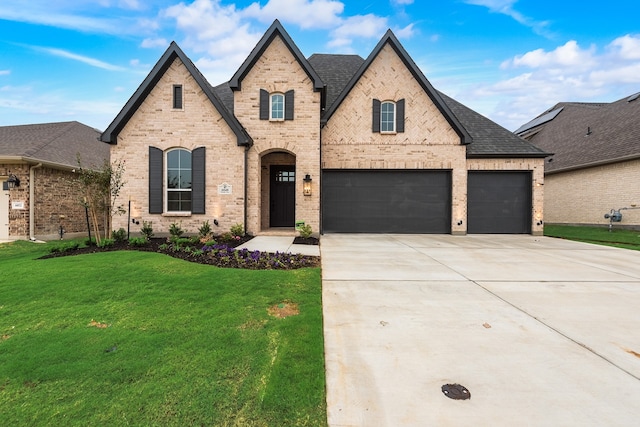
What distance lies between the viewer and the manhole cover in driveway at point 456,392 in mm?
2019

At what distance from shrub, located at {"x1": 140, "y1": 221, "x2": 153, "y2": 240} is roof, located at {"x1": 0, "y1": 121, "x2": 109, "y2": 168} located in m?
2.57

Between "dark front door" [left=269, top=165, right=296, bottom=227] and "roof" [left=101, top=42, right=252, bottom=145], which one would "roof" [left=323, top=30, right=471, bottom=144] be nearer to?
"dark front door" [left=269, top=165, right=296, bottom=227]

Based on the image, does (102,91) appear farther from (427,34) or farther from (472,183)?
(472,183)

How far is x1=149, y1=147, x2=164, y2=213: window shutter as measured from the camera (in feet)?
33.8

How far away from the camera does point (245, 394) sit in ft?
6.52

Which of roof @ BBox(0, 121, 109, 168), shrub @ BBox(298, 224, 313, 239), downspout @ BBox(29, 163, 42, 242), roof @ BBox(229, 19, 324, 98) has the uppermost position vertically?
roof @ BBox(229, 19, 324, 98)

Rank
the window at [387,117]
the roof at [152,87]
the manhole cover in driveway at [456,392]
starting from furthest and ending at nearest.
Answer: the window at [387,117], the roof at [152,87], the manhole cover in driveway at [456,392]

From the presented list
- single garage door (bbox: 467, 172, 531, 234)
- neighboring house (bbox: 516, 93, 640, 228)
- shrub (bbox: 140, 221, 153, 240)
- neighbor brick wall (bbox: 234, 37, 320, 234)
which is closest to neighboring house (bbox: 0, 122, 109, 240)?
shrub (bbox: 140, 221, 153, 240)

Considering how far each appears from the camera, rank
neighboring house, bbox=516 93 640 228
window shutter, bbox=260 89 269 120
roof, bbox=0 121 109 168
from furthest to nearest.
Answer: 1. neighboring house, bbox=516 93 640 228
2. window shutter, bbox=260 89 269 120
3. roof, bbox=0 121 109 168

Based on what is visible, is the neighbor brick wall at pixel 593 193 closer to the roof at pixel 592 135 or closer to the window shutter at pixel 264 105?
the roof at pixel 592 135

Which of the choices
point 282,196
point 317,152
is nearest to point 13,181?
point 282,196

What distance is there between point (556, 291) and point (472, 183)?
904cm

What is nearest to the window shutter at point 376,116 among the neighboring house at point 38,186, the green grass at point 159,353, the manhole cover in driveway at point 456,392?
the green grass at point 159,353

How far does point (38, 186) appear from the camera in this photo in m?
10.9
